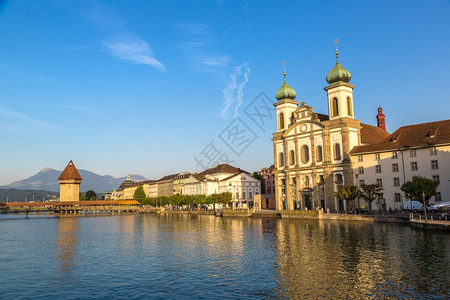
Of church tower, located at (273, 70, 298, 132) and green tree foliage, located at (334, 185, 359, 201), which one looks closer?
green tree foliage, located at (334, 185, 359, 201)

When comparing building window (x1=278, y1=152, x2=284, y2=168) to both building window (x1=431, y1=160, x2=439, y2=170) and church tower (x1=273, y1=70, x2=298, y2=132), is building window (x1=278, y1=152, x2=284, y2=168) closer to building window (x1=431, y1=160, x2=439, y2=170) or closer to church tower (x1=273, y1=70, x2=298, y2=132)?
church tower (x1=273, y1=70, x2=298, y2=132)

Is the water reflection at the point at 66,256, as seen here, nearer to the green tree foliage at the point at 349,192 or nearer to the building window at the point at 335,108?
the green tree foliage at the point at 349,192

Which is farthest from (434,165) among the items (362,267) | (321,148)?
(362,267)

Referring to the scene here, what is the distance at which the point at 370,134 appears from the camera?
260 ft

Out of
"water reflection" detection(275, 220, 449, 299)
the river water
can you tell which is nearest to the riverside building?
the river water

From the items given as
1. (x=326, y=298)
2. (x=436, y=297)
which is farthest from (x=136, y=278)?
(x=436, y=297)

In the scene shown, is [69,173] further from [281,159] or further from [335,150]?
[335,150]

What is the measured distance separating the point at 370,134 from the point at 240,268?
6231cm

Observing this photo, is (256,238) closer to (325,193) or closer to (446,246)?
(446,246)

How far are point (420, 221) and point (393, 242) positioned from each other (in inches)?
466

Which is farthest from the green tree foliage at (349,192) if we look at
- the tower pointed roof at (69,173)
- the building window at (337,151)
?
the tower pointed roof at (69,173)

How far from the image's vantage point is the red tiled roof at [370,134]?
7588 centimetres

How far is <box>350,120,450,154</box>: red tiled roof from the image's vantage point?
57844 mm

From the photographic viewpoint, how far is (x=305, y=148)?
7931 centimetres
